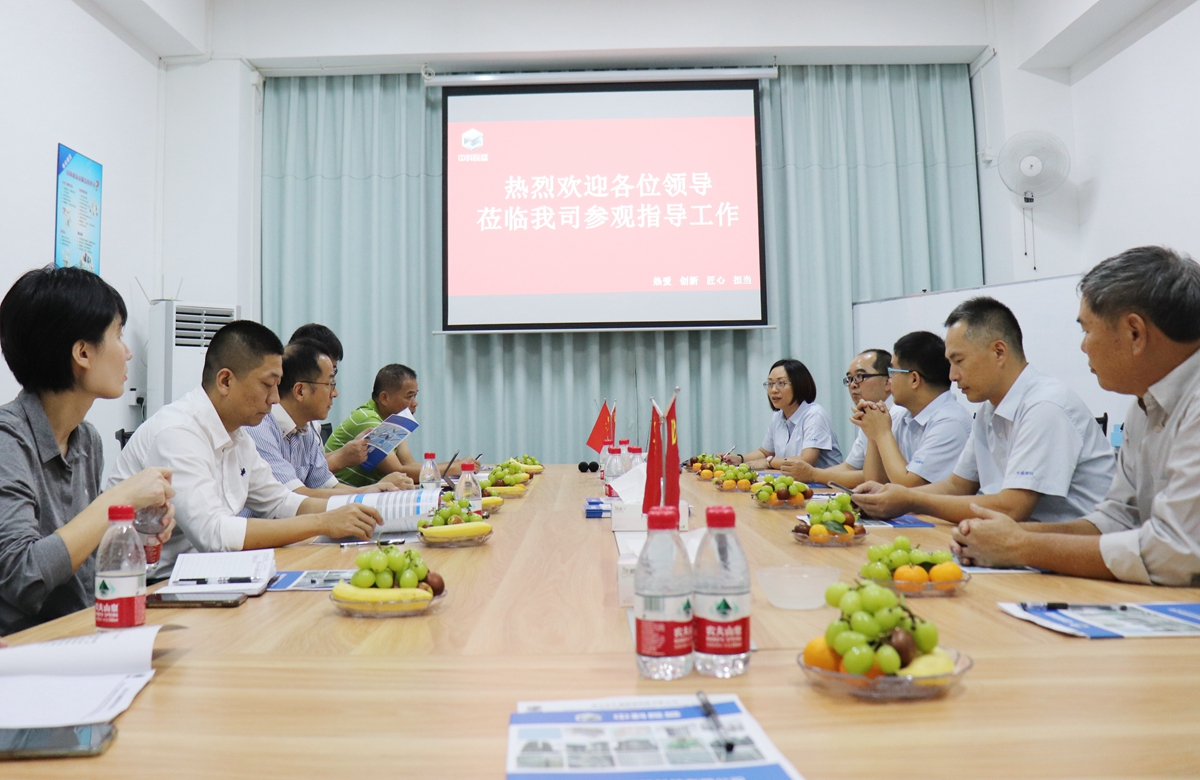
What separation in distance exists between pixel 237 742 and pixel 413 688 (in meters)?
0.21

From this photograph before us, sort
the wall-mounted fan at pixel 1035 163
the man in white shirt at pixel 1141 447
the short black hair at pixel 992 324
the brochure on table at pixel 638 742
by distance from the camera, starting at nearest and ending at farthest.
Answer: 1. the brochure on table at pixel 638 742
2. the man in white shirt at pixel 1141 447
3. the short black hair at pixel 992 324
4. the wall-mounted fan at pixel 1035 163

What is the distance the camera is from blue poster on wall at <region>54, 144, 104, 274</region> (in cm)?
404

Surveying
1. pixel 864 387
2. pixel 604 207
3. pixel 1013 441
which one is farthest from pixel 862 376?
pixel 604 207

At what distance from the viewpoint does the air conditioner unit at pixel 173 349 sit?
447 centimetres

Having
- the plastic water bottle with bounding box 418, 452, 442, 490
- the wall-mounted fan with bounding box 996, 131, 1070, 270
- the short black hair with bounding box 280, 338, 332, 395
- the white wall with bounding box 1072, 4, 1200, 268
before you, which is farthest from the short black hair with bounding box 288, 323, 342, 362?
the white wall with bounding box 1072, 4, 1200, 268

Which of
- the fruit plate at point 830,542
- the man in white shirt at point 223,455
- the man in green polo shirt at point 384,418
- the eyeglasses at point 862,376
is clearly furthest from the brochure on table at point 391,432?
the eyeglasses at point 862,376

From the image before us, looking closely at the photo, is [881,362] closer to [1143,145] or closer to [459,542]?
[1143,145]

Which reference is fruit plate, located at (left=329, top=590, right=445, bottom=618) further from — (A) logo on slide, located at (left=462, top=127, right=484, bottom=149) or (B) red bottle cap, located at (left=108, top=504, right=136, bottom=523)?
(A) logo on slide, located at (left=462, top=127, right=484, bottom=149)

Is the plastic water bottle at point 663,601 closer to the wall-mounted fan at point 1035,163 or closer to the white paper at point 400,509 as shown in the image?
the white paper at point 400,509

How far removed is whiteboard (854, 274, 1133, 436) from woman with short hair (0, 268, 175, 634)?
12.4 ft

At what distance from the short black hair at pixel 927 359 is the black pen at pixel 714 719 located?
2547mm

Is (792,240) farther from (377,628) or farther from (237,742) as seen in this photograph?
(237,742)

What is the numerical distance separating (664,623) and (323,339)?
3.09 meters

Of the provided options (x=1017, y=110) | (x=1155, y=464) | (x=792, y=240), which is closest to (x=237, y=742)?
(x=1155, y=464)
